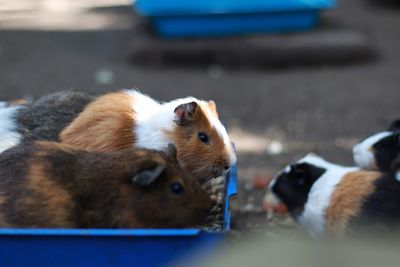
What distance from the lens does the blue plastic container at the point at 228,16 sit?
678cm

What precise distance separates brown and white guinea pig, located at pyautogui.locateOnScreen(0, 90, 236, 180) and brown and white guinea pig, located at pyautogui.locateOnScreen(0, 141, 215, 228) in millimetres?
260

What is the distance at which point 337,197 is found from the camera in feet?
10.2

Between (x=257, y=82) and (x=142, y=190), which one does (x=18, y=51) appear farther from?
(x=142, y=190)

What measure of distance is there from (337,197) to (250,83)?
10.9 feet

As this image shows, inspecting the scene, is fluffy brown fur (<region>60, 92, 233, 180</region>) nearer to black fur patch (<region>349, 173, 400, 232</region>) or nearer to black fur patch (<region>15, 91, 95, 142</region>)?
black fur patch (<region>15, 91, 95, 142</region>)

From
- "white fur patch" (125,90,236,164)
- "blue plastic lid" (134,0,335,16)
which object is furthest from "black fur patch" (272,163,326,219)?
"blue plastic lid" (134,0,335,16)

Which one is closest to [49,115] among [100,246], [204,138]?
[204,138]

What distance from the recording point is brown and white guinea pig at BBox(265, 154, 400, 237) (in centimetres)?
290

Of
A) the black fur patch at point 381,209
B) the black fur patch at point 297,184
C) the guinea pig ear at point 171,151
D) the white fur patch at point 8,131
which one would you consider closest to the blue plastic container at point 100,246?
the guinea pig ear at point 171,151

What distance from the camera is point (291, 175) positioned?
3.43 m

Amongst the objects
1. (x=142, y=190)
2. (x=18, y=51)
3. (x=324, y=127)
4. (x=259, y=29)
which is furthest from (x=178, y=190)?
(x=18, y=51)

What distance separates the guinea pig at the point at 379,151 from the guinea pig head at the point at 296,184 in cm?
30

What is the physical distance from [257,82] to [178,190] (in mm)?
4132

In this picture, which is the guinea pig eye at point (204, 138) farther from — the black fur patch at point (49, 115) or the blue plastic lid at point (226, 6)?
the blue plastic lid at point (226, 6)
